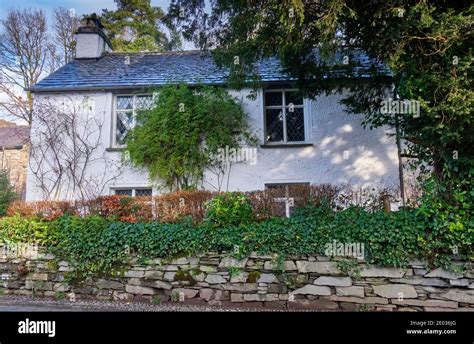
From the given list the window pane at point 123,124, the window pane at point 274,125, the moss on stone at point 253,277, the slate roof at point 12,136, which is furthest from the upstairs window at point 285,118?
the slate roof at point 12,136

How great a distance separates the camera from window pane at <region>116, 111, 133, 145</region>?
10820 mm

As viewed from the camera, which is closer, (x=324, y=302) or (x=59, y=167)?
(x=324, y=302)

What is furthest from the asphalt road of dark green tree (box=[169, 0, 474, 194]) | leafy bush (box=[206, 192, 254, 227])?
dark green tree (box=[169, 0, 474, 194])

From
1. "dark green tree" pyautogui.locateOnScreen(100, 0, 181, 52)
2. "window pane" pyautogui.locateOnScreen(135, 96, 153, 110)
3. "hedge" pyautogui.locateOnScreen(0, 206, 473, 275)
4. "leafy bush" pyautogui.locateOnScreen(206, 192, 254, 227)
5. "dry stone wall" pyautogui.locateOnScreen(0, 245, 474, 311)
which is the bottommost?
"dry stone wall" pyautogui.locateOnScreen(0, 245, 474, 311)

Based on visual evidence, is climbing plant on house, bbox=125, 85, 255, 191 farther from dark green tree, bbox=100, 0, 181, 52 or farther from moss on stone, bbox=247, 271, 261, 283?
moss on stone, bbox=247, 271, 261, 283

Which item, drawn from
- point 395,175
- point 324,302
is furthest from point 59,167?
point 395,175

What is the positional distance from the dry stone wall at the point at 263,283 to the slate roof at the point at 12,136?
36.3 feet

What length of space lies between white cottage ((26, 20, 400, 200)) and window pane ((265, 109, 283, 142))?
3cm

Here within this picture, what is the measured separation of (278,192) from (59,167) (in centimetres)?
785

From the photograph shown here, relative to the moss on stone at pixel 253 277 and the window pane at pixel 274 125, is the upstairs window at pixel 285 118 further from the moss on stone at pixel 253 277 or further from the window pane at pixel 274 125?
the moss on stone at pixel 253 277

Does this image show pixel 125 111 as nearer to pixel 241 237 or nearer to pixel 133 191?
pixel 133 191

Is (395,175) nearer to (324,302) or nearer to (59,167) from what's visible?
(324,302)
